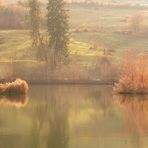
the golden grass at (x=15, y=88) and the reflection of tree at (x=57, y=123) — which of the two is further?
the golden grass at (x=15, y=88)

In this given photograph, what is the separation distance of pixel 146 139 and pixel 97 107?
1398 centimetres

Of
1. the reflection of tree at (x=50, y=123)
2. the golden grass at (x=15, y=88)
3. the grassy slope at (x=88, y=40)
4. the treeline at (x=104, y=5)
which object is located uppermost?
the reflection of tree at (x=50, y=123)

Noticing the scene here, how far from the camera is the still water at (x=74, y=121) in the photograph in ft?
78.0

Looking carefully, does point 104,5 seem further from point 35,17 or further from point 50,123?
point 50,123

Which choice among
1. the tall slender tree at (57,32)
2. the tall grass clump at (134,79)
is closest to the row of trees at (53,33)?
the tall slender tree at (57,32)

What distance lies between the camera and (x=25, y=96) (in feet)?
150

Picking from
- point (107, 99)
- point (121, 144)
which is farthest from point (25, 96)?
point (121, 144)

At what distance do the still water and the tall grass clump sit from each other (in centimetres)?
284

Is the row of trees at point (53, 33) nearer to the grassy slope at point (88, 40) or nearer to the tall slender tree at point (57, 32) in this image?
the tall slender tree at point (57, 32)

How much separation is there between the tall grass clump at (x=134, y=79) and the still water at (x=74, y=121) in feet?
9.30

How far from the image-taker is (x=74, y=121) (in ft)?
101

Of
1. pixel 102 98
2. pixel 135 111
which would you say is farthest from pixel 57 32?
pixel 135 111

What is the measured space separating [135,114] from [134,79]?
49.4ft

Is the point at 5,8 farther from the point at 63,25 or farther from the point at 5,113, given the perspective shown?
the point at 5,113
